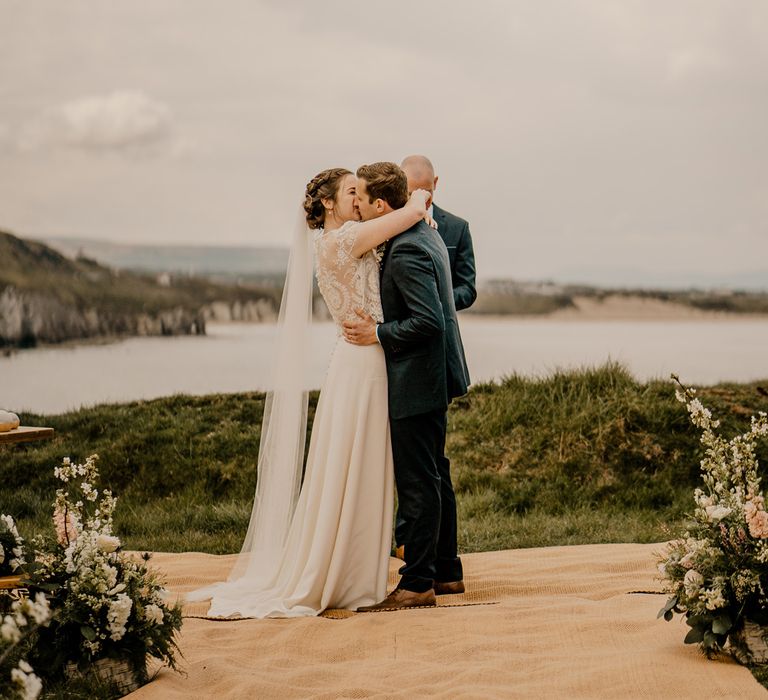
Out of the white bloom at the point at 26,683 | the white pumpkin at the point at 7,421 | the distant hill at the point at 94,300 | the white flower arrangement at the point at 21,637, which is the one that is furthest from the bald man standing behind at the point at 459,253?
the distant hill at the point at 94,300

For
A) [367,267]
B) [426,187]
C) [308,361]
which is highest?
[426,187]

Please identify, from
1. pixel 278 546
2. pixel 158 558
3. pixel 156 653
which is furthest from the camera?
pixel 158 558

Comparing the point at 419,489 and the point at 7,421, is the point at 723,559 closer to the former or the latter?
the point at 419,489

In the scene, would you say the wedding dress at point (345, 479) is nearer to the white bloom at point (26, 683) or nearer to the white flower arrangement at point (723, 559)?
the white flower arrangement at point (723, 559)

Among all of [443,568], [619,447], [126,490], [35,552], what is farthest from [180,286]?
[35,552]

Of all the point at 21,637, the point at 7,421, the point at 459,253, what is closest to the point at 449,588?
the point at 459,253

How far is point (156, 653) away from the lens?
137 inches

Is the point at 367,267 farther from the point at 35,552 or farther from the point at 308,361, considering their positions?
the point at 35,552

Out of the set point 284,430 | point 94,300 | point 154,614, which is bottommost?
point 154,614

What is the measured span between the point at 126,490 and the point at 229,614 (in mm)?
4001

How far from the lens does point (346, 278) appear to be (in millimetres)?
4629

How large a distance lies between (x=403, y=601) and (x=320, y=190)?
2.02 m

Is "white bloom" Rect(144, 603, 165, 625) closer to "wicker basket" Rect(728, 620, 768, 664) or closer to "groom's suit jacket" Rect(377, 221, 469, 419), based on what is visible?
"groom's suit jacket" Rect(377, 221, 469, 419)

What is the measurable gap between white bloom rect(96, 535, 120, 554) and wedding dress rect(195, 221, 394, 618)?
1.17 meters
